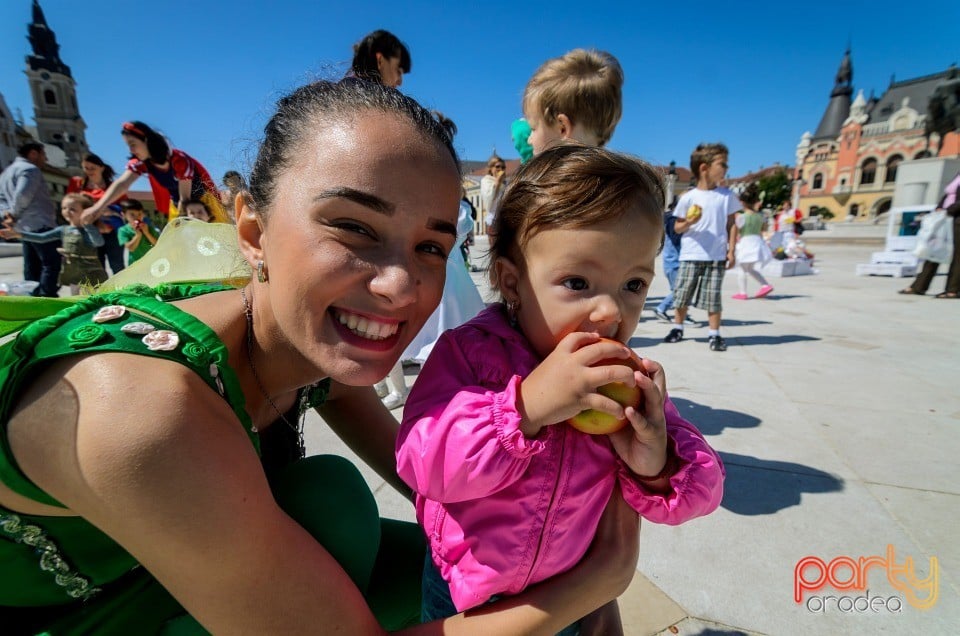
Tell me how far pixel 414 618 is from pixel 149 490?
1238 mm

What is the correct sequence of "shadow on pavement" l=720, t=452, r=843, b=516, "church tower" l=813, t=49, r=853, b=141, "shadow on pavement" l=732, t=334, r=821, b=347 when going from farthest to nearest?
"church tower" l=813, t=49, r=853, b=141, "shadow on pavement" l=732, t=334, r=821, b=347, "shadow on pavement" l=720, t=452, r=843, b=516

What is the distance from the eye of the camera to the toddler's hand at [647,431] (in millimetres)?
979

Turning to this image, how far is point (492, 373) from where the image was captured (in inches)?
46.3

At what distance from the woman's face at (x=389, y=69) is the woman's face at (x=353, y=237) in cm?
226

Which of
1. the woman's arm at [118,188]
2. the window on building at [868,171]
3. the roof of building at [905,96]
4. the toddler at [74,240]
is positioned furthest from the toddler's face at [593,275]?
the roof of building at [905,96]

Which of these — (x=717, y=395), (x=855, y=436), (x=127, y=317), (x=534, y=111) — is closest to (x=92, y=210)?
(x=534, y=111)

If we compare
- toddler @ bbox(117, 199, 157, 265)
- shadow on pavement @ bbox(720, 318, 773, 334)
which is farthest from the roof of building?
toddler @ bbox(117, 199, 157, 265)

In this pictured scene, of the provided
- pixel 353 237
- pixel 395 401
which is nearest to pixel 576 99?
pixel 353 237

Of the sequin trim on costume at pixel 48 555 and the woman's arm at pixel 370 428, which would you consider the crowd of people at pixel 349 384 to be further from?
the woman's arm at pixel 370 428

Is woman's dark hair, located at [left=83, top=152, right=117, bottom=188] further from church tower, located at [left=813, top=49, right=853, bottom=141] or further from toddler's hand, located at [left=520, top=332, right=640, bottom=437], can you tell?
church tower, located at [left=813, top=49, right=853, bottom=141]

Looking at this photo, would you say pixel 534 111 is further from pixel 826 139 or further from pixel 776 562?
pixel 826 139

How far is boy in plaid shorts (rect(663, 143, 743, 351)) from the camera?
5223mm

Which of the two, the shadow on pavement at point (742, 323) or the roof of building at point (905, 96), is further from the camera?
the roof of building at point (905, 96)

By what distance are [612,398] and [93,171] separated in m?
8.84
